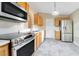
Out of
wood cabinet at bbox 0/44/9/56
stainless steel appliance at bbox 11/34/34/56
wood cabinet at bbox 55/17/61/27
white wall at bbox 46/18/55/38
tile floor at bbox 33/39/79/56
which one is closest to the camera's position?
wood cabinet at bbox 0/44/9/56

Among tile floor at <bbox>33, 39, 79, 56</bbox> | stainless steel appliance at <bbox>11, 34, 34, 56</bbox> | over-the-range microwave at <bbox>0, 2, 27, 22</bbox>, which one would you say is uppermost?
over-the-range microwave at <bbox>0, 2, 27, 22</bbox>

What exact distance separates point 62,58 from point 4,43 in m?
0.93

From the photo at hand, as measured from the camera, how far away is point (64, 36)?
751 centimetres

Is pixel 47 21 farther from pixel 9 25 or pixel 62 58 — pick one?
pixel 62 58

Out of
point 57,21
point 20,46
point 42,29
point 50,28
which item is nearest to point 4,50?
point 20,46

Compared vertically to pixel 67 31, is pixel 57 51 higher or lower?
lower

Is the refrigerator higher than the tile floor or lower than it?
higher

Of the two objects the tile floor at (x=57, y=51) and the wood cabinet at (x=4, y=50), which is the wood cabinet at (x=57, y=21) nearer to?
the tile floor at (x=57, y=51)

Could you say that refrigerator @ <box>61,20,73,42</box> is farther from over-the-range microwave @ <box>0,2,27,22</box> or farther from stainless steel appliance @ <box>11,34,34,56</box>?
over-the-range microwave @ <box>0,2,27,22</box>

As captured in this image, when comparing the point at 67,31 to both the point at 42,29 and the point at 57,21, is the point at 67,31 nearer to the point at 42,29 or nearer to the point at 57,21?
the point at 57,21

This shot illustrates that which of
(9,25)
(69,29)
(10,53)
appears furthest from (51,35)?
(10,53)

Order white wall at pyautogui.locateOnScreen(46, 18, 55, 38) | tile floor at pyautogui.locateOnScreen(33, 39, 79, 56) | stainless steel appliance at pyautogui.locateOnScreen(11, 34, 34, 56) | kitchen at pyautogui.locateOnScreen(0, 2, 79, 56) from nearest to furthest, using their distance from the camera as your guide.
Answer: stainless steel appliance at pyautogui.locateOnScreen(11, 34, 34, 56), kitchen at pyautogui.locateOnScreen(0, 2, 79, 56), tile floor at pyautogui.locateOnScreen(33, 39, 79, 56), white wall at pyautogui.locateOnScreen(46, 18, 55, 38)

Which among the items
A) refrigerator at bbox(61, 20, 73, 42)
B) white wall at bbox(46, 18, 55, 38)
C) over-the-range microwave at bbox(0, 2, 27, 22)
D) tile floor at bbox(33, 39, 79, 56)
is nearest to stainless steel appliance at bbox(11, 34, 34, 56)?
over-the-range microwave at bbox(0, 2, 27, 22)

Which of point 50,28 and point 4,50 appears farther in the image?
point 50,28
